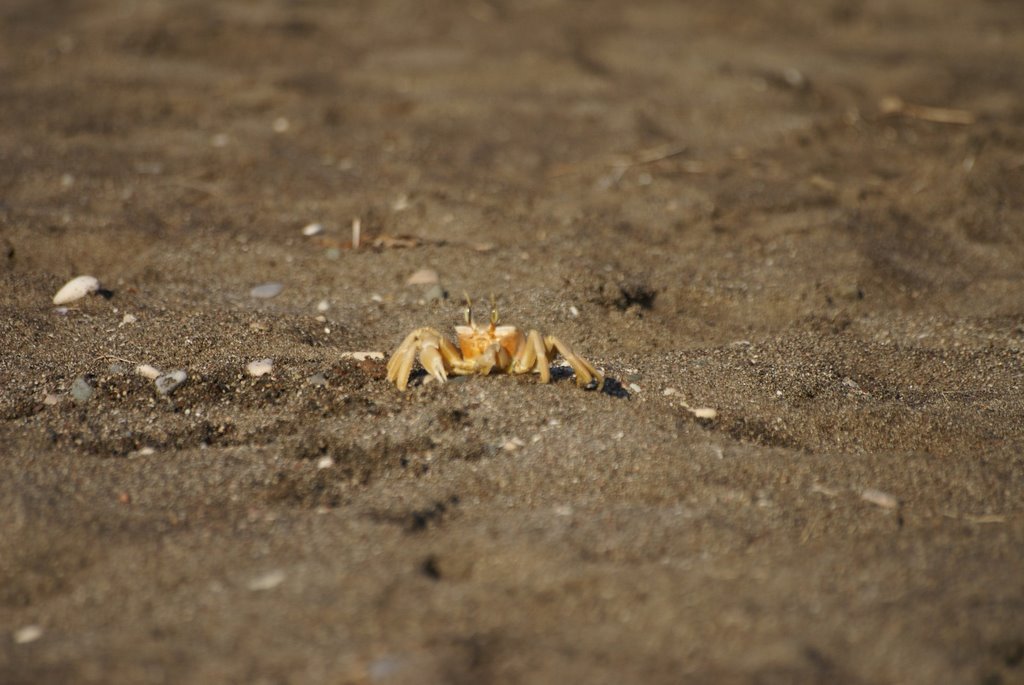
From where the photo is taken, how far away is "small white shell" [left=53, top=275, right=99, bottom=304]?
4926 millimetres

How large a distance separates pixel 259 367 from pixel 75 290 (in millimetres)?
1250

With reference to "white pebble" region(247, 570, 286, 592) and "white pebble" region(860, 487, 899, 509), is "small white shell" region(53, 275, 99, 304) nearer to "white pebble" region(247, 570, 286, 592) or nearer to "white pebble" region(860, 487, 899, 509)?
"white pebble" region(247, 570, 286, 592)

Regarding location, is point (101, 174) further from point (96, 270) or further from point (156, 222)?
point (96, 270)

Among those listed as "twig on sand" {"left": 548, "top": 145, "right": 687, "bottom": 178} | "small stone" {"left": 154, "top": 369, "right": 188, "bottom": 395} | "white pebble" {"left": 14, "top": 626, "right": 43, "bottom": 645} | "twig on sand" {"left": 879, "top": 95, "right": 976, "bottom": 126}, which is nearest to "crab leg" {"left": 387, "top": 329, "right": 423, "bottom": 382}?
"small stone" {"left": 154, "top": 369, "right": 188, "bottom": 395}

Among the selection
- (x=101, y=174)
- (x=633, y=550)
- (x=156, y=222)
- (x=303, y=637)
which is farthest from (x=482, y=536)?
(x=101, y=174)

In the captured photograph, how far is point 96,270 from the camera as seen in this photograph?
17.4 feet

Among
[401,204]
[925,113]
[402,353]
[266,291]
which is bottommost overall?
[266,291]

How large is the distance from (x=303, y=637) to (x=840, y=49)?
785 cm

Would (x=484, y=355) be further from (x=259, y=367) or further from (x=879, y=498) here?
(x=879, y=498)

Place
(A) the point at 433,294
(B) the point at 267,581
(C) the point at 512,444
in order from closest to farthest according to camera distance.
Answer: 1. (B) the point at 267,581
2. (C) the point at 512,444
3. (A) the point at 433,294

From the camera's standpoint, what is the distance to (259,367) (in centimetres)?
432

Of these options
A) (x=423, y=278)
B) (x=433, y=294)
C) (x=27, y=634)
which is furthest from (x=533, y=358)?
(x=27, y=634)

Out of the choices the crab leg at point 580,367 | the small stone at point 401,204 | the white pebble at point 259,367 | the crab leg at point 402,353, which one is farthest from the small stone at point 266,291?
the crab leg at point 580,367

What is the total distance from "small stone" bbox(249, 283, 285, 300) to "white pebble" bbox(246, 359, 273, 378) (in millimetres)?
810
